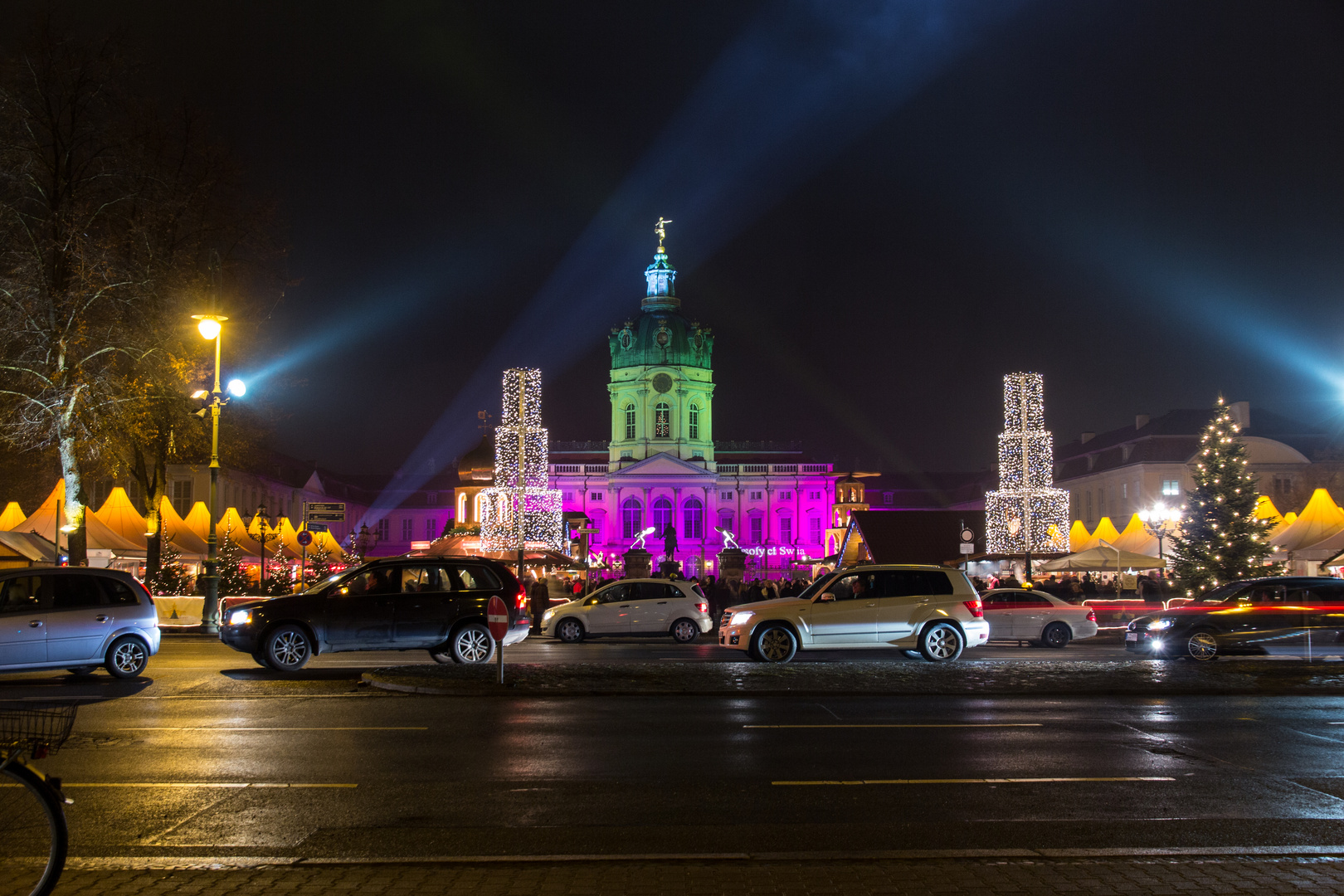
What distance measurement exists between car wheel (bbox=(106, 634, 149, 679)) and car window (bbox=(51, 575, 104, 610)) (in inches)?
24.7

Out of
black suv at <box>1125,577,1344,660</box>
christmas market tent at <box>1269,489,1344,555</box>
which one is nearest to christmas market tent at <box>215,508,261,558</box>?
black suv at <box>1125,577,1344,660</box>

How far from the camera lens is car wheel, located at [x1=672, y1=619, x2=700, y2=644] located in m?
25.9

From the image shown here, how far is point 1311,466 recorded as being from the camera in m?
76.5

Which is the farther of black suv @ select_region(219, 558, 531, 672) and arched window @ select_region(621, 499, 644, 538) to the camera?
arched window @ select_region(621, 499, 644, 538)

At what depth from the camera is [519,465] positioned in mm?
48562

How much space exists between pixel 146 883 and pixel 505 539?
137ft

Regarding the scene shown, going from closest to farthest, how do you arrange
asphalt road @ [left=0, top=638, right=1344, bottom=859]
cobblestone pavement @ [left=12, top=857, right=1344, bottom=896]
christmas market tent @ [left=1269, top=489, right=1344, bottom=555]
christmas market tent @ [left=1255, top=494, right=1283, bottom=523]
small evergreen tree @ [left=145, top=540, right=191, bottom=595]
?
cobblestone pavement @ [left=12, top=857, right=1344, bottom=896], asphalt road @ [left=0, top=638, right=1344, bottom=859], small evergreen tree @ [left=145, top=540, right=191, bottom=595], christmas market tent @ [left=1269, top=489, right=1344, bottom=555], christmas market tent @ [left=1255, top=494, right=1283, bottom=523]

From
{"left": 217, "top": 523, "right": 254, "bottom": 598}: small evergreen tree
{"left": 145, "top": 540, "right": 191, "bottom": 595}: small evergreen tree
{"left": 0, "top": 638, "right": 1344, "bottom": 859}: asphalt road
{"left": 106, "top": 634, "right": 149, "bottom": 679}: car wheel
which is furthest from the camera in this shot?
{"left": 217, "top": 523, "right": 254, "bottom": 598}: small evergreen tree

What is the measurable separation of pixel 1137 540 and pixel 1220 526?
1055 centimetres

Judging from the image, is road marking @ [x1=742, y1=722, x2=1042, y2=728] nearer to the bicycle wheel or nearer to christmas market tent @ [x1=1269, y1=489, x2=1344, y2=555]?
the bicycle wheel

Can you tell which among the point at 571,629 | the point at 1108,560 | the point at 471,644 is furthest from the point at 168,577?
the point at 1108,560

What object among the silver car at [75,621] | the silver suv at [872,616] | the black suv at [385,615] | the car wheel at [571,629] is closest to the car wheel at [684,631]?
the car wheel at [571,629]

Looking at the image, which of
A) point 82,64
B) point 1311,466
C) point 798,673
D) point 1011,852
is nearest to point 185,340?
point 82,64

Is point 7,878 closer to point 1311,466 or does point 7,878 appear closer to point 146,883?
point 146,883
